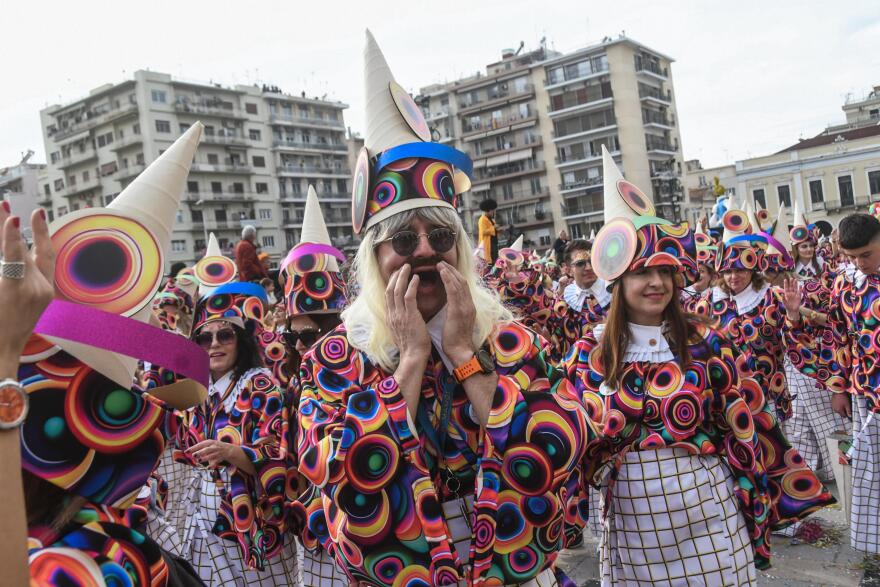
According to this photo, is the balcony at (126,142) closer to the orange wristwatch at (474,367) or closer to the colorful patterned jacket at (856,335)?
the colorful patterned jacket at (856,335)

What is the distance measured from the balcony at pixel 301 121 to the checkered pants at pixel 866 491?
76.1m

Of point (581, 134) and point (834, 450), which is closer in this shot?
point (834, 450)

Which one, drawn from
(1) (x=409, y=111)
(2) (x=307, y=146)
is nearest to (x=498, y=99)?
(2) (x=307, y=146)

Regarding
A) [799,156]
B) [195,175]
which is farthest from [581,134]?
[195,175]

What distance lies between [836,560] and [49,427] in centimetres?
552

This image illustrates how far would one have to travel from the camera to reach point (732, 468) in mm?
3529

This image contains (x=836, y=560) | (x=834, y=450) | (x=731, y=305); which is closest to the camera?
(x=836, y=560)

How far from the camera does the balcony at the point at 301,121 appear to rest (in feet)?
249

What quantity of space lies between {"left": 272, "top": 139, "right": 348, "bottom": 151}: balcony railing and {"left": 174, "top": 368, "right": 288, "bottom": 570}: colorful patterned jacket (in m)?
74.7

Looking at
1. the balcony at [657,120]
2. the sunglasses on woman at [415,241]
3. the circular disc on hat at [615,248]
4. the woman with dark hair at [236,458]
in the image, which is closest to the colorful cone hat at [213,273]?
the woman with dark hair at [236,458]

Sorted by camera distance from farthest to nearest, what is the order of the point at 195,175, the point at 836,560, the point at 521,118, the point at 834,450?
the point at 521,118
the point at 195,175
the point at 834,450
the point at 836,560

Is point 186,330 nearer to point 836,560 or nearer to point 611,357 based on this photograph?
point 611,357

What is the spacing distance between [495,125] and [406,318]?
7628cm

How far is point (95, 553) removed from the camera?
1646mm
